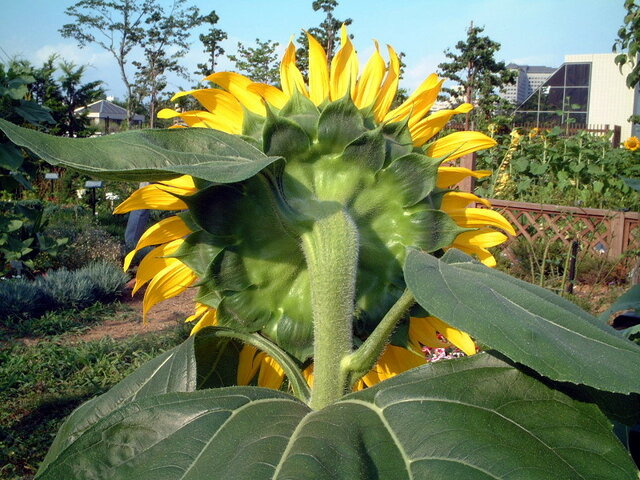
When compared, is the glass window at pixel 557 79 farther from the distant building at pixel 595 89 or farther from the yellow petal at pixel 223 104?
the yellow petal at pixel 223 104

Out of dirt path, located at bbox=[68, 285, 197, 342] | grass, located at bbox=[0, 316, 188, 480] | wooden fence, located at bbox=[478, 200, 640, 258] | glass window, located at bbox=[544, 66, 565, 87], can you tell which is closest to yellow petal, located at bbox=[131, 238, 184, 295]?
grass, located at bbox=[0, 316, 188, 480]

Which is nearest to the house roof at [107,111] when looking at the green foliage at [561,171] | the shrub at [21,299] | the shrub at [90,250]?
the shrub at [90,250]

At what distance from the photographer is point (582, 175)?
7676 millimetres

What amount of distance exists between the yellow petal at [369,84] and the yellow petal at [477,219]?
12 cm

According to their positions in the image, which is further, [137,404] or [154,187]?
[154,187]

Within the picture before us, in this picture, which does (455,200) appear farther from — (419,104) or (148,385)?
(148,385)

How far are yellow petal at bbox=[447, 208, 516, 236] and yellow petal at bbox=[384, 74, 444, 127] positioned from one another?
3.4 inches

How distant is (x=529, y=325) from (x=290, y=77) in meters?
0.33

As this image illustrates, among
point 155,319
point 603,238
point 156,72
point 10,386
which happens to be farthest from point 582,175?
point 156,72

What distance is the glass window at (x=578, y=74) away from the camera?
22391 mm

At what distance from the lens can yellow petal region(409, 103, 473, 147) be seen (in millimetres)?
569

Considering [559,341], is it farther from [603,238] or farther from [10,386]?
[603,238]

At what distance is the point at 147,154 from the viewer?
0.35m

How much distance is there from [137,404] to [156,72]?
19.0 meters
